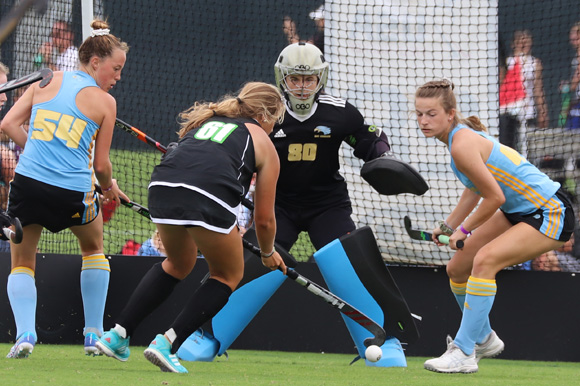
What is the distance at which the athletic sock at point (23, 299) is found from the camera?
13.0ft

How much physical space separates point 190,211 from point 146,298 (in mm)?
496

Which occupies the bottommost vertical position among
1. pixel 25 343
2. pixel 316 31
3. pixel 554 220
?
pixel 25 343

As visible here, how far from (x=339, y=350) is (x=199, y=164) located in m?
2.14

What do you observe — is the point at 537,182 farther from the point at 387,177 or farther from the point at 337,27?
the point at 337,27

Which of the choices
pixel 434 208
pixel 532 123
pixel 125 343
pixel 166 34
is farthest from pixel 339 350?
pixel 166 34

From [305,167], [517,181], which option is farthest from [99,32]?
[517,181]

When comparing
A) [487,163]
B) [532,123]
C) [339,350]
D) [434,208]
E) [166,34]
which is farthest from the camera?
[166,34]

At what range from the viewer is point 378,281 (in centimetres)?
439

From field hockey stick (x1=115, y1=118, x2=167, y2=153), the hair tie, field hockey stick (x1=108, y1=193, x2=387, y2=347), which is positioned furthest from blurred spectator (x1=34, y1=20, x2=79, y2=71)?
field hockey stick (x1=108, y1=193, x2=387, y2=347)

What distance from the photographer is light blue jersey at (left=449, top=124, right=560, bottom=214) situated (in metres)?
4.20

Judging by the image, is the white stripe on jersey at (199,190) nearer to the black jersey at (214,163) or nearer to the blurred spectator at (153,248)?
the black jersey at (214,163)

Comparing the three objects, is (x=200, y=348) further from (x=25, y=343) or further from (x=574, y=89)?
(x=574, y=89)

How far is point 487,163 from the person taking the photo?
4184 millimetres

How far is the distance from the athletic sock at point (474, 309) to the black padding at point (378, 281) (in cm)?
40
